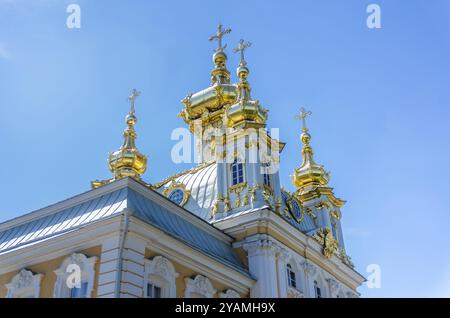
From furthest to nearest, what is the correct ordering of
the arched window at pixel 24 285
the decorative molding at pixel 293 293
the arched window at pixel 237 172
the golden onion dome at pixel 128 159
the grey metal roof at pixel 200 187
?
the golden onion dome at pixel 128 159 < the grey metal roof at pixel 200 187 < the arched window at pixel 237 172 < the decorative molding at pixel 293 293 < the arched window at pixel 24 285

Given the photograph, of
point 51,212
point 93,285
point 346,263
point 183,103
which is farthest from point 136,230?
point 183,103

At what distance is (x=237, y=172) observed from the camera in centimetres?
2317

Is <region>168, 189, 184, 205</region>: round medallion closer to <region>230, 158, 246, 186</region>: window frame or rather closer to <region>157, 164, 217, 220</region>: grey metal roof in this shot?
<region>157, 164, 217, 220</region>: grey metal roof

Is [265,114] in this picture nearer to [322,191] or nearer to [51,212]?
[322,191]

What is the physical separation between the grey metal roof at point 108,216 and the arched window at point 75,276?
0.90 m

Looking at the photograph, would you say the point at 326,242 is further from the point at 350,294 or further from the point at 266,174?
the point at 266,174

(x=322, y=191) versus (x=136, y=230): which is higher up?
(x=322, y=191)

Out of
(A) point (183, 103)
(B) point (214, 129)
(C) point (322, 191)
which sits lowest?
(C) point (322, 191)

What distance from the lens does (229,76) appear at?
109 ft

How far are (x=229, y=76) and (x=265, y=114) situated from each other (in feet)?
29.8

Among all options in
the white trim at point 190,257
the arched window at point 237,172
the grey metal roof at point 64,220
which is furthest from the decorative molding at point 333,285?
the grey metal roof at point 64,220

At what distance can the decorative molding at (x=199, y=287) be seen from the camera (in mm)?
16188

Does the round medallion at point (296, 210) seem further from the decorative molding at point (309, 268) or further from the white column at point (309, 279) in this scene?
the white column at point (309, 279)

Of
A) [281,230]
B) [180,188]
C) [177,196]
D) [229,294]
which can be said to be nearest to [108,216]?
[229,294]
